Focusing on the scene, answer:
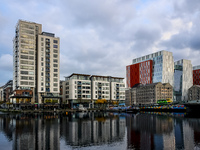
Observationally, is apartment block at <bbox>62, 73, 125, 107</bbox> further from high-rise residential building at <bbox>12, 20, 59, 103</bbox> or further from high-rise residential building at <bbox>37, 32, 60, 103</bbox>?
high-rise residential building at <bbox>12, 20, 59, 103</bbox>

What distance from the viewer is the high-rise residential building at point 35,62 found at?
154750 mm

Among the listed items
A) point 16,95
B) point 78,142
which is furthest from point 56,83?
point 78,142

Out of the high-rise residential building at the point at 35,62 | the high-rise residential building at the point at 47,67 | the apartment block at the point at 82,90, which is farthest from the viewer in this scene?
the apartment block at the point at 82,90

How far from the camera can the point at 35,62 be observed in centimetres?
16312

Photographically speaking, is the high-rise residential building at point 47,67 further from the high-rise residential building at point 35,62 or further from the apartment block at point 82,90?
the apartment block at point 82,90

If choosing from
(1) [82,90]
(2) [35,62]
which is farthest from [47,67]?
(1) [82,90]

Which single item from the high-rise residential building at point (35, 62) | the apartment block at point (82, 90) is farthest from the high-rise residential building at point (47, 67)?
the apartment block at point (82, 90)

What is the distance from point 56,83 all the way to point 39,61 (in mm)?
21664

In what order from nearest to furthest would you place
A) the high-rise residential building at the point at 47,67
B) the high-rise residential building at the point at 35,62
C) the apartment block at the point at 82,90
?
the high-rise residential building at the point at 35,62 < the high-rise residential building at the point at 47,67 < the apartment block at the point at 82,90

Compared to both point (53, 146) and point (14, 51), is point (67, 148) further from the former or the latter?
point (14, 51)

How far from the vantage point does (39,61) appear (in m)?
161

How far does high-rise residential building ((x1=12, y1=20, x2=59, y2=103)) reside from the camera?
15475 centimetres

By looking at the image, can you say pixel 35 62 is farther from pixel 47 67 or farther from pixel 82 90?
pixel 82 90

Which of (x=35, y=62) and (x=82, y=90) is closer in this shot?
(x=35, y=62)
